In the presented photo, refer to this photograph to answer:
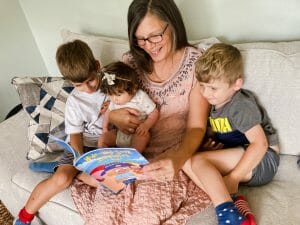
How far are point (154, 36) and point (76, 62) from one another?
34 cm

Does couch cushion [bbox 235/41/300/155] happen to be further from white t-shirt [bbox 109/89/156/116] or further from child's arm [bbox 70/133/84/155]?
child's arm [bbox 70/133/84/155]

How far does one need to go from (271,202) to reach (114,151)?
0.59 meters

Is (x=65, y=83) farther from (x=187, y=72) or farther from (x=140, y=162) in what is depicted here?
(x=140, y=162)

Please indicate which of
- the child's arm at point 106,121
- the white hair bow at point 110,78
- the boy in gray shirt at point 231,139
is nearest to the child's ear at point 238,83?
the boy in gray shirt at point 231,139

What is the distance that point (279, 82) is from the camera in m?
1.36

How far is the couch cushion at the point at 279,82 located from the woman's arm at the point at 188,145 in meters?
0.21

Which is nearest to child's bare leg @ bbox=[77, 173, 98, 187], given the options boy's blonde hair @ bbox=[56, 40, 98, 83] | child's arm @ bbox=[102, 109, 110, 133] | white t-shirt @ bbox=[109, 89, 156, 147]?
child's arm @ bbox=[102, 109, 110, 133]

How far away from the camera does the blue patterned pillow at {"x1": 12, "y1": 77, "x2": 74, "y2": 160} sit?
1.80 meters

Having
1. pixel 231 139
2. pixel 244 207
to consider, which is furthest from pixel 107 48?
pixel 244 207

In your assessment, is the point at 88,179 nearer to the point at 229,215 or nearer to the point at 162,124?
the point at 162,124

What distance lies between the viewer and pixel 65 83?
6.15 feet

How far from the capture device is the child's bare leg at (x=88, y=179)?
4.95 ft

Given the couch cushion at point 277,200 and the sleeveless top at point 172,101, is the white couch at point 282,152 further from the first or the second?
the sleeveless top at point 172,101

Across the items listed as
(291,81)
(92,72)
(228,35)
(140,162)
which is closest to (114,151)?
(140,162)
